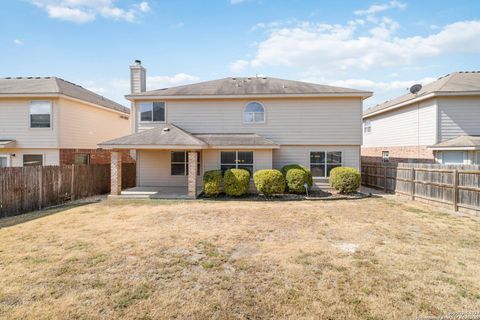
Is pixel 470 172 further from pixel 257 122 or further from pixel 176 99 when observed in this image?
pixel 176 99

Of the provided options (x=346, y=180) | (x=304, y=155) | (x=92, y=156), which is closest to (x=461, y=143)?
(x=346, y=180)

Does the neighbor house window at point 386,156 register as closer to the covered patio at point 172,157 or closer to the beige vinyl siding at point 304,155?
the beige vinyl siding at point 304,155

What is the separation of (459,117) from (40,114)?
77.3 feet

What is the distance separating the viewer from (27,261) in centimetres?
503

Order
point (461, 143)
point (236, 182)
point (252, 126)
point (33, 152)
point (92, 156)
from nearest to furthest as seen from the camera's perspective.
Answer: point (236, 182)
point (461, 143)
point (252, 126)
point (33, 152)
point (92, 156)

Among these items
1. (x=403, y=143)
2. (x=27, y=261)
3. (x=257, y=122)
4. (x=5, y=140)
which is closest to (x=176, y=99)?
(x=257, y=122)

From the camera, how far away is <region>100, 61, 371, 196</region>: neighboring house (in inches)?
549

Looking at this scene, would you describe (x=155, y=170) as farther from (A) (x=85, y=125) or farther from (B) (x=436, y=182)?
(B) (x=436, y=182)

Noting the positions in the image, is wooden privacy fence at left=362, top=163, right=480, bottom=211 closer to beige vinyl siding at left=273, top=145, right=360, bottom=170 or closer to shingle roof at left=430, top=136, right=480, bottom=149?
beige vinyl siding at left=273, top=145, right=360, bottom=170

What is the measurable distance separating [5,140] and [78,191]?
6674mm

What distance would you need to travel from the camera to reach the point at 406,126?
16.9 metres

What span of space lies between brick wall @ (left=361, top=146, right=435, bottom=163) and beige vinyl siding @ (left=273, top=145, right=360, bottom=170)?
433 centimetres

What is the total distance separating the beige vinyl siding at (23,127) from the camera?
14.6 m

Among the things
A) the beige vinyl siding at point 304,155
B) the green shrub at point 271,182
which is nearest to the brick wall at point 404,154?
the beige vinyl siding at point 304,155
